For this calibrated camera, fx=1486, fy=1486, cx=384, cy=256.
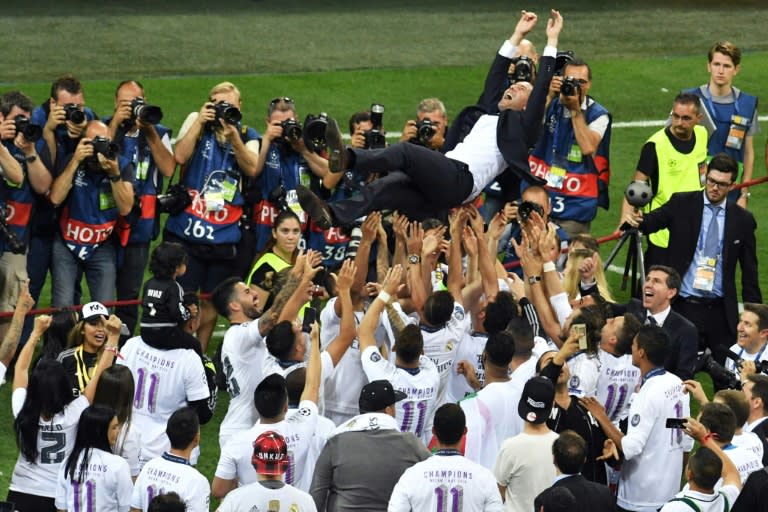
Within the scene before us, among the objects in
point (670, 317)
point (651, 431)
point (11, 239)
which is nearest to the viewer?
point (651, 431)

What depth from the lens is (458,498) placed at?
6.97 meters

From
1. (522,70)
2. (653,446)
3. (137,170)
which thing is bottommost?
(653,446)

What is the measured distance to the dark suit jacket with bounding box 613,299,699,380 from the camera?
9.25 metres

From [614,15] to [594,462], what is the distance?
16138 mm

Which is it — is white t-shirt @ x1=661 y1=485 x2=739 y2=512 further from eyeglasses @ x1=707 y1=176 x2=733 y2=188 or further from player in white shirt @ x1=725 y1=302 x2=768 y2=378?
eyeglasses @ x1=707 y1=176 x2=733 y2=188

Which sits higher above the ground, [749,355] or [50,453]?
[749,355]

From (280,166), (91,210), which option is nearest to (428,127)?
(280,166)

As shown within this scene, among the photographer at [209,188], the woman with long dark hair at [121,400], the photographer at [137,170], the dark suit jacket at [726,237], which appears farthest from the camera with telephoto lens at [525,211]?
the woman with long dark hair at [121,400]

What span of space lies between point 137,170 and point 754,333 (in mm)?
4633

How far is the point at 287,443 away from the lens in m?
7.39

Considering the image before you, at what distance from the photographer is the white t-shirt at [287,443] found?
24.2 feet

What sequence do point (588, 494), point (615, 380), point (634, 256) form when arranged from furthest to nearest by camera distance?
point (634, 256), point (615, 380), point (588, 494)

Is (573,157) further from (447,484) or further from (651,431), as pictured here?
(447,484)

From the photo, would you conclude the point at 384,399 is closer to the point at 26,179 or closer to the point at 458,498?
the point at 458,498
